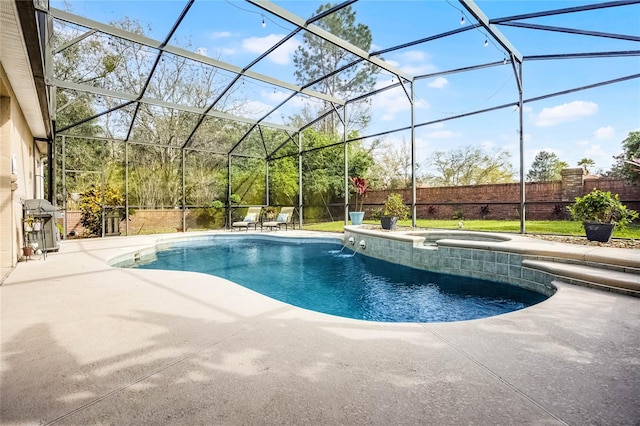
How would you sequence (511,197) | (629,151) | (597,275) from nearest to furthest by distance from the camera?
(597,275) → (629,151) → (511,197)

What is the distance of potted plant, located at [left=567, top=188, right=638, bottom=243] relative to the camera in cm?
522

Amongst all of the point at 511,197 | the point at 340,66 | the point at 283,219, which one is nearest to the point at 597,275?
the point at 511,197

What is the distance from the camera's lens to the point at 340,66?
18422 millimetres

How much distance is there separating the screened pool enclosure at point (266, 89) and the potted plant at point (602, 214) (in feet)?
5.16

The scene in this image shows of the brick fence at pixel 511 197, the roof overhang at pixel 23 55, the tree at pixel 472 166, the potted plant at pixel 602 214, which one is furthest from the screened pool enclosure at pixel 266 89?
the potted plant at pixel 602 214

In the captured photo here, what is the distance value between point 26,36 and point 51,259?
4.13m

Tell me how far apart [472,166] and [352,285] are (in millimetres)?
15420

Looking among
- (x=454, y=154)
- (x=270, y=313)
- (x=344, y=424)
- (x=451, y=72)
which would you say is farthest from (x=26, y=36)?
(x=454, y=154)

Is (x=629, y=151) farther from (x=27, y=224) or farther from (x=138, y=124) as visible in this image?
(x=138, y=124)

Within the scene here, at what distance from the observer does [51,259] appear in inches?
227

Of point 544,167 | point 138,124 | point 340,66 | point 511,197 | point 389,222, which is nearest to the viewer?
point 389,222

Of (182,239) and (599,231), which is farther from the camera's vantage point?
(182,239)

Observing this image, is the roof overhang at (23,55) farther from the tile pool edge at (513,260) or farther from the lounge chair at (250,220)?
the lounge chair at (250,220)

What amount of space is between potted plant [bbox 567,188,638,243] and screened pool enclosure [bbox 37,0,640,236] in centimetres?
157
